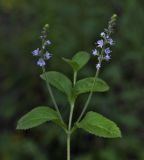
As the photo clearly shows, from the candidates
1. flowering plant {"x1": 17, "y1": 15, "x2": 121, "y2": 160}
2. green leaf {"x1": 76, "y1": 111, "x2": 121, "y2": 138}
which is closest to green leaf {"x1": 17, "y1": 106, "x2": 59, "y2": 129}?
flowering plant {"x1": 17, "y1": 15, "x2": 121, "y2": 160}

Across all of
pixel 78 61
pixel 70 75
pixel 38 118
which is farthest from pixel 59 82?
pixel 70 75

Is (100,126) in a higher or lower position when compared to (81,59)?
lower

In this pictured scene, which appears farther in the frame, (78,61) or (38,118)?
(78,61)

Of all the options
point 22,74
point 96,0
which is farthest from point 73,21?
point 22,74

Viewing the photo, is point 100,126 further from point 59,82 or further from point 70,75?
point 70,75

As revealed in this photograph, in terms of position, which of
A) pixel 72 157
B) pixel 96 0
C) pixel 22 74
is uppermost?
pixel 96 0

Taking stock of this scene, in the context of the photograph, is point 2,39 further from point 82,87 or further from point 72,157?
point 82,87

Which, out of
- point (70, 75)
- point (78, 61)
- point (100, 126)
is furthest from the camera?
point (70, 75)

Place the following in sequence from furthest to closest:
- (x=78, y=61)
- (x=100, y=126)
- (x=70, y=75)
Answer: (x=70, y=75), (x=78, y=61), (x=100, y=126)
